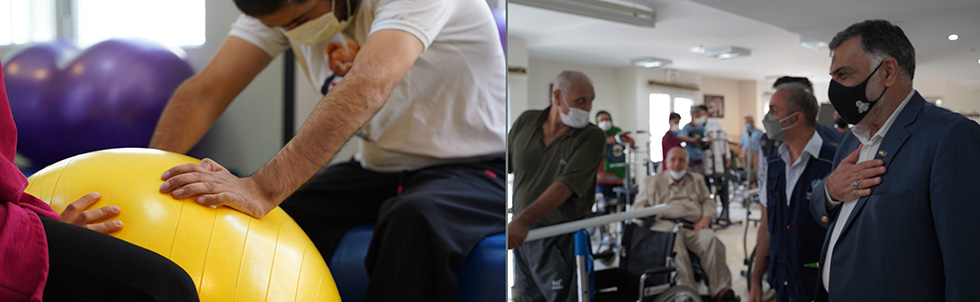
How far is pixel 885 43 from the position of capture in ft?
3.88

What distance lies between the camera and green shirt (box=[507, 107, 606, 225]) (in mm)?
1577

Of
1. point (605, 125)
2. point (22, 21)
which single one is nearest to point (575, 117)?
point (605, 125)

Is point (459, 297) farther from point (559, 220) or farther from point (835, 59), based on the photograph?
point (835, 59)

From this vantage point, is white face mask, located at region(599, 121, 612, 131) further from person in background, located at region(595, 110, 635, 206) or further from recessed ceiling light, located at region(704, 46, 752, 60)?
recessed ceiling light, located at region(704, 46, 752, 60)

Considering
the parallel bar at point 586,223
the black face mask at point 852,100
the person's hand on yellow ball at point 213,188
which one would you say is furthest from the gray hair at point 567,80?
the person's hand on yellow ball at point 213,188

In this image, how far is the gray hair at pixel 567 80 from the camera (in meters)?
1.54

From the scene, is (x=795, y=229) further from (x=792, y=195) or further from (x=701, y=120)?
(x=701, y=120)

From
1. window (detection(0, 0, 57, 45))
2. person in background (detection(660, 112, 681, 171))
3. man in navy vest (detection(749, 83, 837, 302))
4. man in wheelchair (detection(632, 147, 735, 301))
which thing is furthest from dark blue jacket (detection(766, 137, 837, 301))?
window (detection(0, 0, 57, 45))

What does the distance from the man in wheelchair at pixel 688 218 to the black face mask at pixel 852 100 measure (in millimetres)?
361

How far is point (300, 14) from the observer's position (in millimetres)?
1504

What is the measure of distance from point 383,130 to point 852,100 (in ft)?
3.86

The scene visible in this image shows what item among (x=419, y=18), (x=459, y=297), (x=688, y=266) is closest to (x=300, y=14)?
(x=419, y=18)

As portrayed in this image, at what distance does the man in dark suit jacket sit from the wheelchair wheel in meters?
0.32

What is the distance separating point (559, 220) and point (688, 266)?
1.13 ft
